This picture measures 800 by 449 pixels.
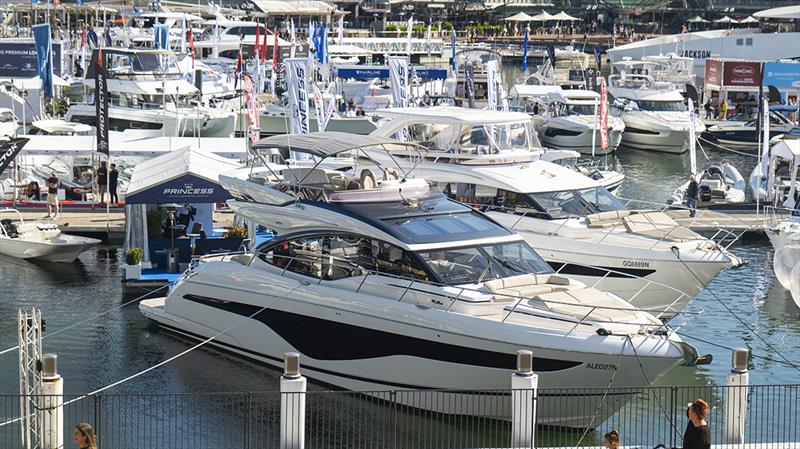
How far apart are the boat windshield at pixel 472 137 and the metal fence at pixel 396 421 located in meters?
9.74

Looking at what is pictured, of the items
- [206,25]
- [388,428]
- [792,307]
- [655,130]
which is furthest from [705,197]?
[206,25]

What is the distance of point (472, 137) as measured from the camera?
100 ft

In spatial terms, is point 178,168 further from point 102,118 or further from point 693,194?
point 693,194

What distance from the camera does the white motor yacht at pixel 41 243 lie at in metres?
31.5

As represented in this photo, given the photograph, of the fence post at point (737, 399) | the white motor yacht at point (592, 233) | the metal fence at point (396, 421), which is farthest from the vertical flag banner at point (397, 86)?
the fence post at point (737, 399)

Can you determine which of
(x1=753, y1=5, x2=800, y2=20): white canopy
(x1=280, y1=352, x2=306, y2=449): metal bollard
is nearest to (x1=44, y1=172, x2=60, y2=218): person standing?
(x1=280, y1=352, x2=306, y2=449): metal bollard

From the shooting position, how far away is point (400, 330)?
21125mm

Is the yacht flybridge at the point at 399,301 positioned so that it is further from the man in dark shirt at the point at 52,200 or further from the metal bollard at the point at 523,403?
the man in dark shirt at the point at 52,200

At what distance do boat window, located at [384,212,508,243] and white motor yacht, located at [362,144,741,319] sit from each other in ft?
11.5

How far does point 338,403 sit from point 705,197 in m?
21.5

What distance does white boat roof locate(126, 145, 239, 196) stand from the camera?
94.5 feet

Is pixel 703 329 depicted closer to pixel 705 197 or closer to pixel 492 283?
pixel 492 283

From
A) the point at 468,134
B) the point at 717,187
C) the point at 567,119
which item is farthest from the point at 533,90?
the point at 468,134

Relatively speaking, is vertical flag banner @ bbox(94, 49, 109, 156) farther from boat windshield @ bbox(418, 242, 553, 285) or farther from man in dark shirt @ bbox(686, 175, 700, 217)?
boat windshield @ bbox(418, 242, 553, 285)
